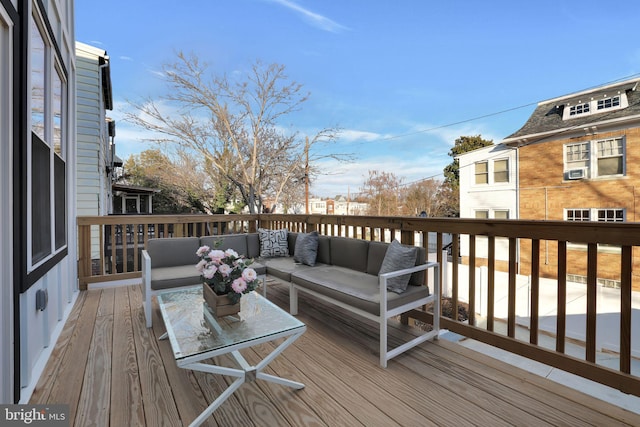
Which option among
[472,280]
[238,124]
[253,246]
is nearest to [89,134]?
[238,124]

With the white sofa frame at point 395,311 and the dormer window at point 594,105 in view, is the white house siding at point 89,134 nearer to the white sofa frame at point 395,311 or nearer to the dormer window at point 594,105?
the white sofa frame at point 395,311

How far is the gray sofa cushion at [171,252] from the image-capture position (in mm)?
3557

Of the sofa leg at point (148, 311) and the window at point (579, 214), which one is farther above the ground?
the window at point (579, 214)

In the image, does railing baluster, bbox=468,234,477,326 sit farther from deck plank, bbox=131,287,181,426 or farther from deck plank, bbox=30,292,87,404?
deck plank, bbox=30,292,87,404

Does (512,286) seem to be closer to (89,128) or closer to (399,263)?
(399,263)

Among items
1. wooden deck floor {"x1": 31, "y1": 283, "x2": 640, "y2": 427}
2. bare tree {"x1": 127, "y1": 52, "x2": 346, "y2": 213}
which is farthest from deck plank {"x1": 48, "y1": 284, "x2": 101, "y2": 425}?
bare tree {"x1": 127, "y1": 52, "x2": 346, "y2": 213}

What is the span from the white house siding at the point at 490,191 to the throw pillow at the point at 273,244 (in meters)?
8.44

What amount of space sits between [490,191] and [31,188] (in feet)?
38.7

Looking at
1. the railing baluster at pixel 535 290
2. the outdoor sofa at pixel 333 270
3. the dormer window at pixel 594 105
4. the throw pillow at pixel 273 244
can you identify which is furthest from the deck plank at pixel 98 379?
the dormer window at pixel 594 105

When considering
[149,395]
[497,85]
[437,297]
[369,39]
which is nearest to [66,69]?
[149,395]

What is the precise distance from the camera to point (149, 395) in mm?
1804

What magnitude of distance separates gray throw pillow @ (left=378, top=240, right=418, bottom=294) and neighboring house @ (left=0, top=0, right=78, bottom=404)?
7.68 feet

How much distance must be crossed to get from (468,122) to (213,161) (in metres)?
11.3

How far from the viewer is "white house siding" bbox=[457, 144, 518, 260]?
10.3 meters
